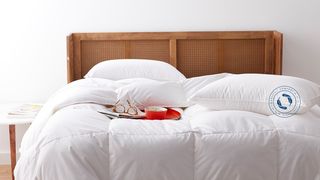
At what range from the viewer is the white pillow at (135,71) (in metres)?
3.25

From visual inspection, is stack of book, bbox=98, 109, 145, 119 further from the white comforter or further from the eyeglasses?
the white comforter

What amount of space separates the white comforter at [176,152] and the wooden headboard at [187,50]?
5.07 ft

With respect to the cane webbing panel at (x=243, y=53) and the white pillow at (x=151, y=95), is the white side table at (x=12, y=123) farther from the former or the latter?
the cane webbing panel at (x=243, y=53)

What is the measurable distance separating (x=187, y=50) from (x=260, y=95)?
4.58ft

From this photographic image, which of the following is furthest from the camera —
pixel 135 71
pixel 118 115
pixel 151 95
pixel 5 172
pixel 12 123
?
pixel 5 172

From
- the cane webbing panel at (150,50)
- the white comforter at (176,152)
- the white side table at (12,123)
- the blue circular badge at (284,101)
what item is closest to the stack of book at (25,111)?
the white side table at (12,123)

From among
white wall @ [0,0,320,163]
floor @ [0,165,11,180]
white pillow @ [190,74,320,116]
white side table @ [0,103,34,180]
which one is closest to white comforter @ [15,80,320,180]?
white pillow @ [190,74,320,116]

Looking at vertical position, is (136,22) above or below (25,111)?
above

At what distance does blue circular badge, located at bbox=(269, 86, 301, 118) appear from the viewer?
7.13 ft

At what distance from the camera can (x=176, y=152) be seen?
198 cm

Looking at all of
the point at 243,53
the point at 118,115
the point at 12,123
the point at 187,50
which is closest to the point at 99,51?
the point at 187,50

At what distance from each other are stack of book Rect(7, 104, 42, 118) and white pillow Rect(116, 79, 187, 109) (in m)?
0.77

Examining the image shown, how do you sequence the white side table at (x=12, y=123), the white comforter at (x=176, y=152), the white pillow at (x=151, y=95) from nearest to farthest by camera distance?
the white comforter at (x=176, y=152), the white pillow at (x=151, y=95), the white side table at (x=12, y=123)

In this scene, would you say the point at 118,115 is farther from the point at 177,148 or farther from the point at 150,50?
the point at 150,50
